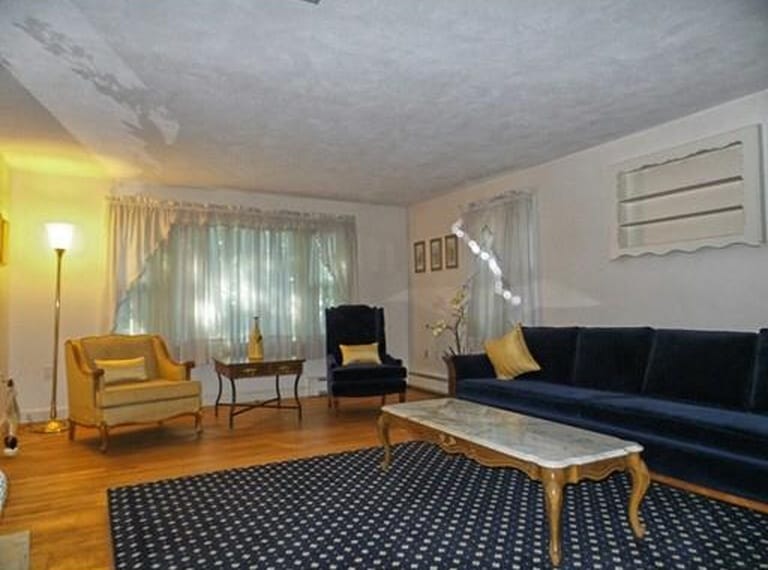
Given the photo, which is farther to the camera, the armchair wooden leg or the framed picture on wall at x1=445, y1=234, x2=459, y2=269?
the framed picture on wall at x1=445, y1=234, x2=459, y2=269

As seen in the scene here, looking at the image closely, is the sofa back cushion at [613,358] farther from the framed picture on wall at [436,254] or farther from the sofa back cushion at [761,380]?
the framed picture on wall at [436,254]

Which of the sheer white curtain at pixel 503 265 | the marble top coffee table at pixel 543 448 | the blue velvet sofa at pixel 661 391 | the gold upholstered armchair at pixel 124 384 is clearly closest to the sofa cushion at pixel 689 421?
the blue velvet sofa at pixel 661 391

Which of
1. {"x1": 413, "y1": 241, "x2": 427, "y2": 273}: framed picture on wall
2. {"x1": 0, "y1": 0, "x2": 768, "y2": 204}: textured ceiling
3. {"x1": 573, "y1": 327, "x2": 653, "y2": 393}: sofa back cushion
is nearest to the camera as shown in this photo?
{"x1": 0, "y1": 0, "x2": 768, "y2": 204}: textured ceiling

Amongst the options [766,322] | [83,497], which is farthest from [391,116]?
[83,497]

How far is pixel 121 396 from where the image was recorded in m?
4.09

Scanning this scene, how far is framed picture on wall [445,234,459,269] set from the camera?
246 inches

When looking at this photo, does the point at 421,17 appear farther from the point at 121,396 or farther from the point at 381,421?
the point at 121,396

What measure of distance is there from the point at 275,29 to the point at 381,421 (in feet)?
7.61

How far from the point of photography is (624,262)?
4305 millimetres

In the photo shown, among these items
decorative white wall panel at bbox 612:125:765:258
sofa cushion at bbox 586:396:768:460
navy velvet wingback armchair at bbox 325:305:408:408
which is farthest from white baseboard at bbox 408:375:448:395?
sofa cushion at bbox 586:396:768:460

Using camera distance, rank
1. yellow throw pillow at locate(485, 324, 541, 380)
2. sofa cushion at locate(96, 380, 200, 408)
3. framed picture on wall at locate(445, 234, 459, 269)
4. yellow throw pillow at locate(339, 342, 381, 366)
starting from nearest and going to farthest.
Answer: sofa cushion at locate(96, 380, 200, 408)
yellow throw pillow at locate(485, 324, 541, 380)
yellow throw pillow at locate(339, 342, 381, 366)
framed picture on wall at locate(445, 234, 459, 269)

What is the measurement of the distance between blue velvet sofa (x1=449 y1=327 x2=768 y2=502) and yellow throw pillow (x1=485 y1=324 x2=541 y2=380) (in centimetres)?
8

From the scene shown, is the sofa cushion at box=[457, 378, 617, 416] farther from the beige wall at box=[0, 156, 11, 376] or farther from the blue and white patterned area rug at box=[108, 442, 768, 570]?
the beige wall at box=[0, 156, 11, 376]

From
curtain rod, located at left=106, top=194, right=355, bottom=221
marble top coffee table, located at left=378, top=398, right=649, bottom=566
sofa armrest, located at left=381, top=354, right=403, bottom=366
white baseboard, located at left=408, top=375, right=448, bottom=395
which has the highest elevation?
curtain rod, located at left=106, top=194, right=355, bottom=221
